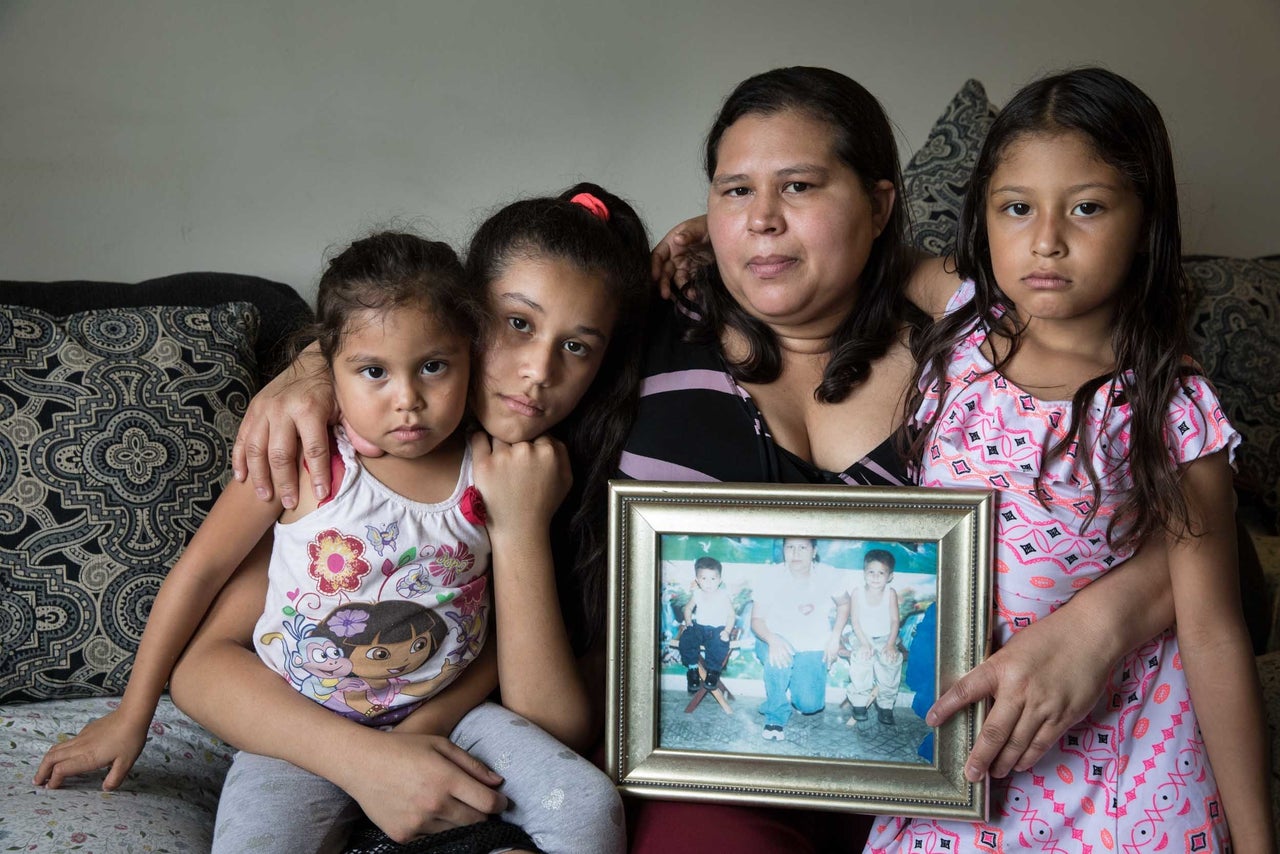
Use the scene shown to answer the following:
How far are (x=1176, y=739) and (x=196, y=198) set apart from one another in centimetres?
237

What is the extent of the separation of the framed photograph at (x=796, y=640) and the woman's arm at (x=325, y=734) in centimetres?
22

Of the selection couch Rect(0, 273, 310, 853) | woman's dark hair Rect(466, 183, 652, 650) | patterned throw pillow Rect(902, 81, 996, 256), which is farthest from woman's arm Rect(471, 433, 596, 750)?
patterned throw pillow Rect(902, 81, 996, 256)

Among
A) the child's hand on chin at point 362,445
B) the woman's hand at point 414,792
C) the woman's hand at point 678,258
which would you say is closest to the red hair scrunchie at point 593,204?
the woman's hand at point 678,258

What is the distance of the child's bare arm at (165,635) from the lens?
5.01 ft

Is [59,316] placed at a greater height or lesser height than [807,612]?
greater

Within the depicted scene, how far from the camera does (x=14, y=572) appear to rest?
177cm

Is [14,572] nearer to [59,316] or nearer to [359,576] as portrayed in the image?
[59,316]

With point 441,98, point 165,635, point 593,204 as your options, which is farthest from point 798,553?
point 441,98

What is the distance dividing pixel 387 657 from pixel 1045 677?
0.89 m

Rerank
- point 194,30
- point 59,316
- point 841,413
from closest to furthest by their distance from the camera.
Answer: point 841,413 < point 59,316 < point 194,30

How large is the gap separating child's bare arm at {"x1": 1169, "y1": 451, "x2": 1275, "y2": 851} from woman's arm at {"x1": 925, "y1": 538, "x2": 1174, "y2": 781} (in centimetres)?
7

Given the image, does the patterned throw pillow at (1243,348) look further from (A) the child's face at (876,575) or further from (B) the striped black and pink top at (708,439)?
(A) the child's face at (876,575)

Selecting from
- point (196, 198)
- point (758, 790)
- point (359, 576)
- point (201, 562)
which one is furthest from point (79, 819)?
point (196, 198)

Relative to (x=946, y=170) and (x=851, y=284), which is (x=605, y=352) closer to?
(x=851, y=284)
